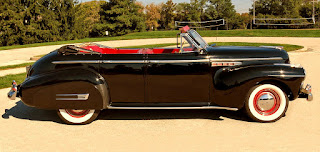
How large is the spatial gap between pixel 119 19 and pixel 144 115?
32.6m

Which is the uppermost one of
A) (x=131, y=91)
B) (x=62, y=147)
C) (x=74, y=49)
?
(x=74, y=49)

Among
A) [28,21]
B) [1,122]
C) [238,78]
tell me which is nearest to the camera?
[238,78]

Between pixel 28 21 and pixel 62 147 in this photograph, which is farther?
pixel 28 21

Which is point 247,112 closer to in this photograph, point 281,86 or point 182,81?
point 281,86

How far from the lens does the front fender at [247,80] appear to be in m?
4.23

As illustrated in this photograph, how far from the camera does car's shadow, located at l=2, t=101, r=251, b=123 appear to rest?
473 centimetres

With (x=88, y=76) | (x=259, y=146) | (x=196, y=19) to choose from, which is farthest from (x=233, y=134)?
(x=196, y=19)

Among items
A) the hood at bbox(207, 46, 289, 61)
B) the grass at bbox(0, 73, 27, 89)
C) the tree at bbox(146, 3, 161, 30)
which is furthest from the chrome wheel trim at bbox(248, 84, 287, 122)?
the tree at bbox(146, 3, 161, 30)

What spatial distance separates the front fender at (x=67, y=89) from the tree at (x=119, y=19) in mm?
32596

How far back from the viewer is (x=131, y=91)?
441 cm

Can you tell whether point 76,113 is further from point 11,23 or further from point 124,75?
point 11,23

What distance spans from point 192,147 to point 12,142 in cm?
227

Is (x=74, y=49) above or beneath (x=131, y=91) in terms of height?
above

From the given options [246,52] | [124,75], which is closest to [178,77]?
[124,75]
